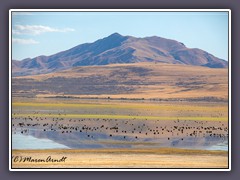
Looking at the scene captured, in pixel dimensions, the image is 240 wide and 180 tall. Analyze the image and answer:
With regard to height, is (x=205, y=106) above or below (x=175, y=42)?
below

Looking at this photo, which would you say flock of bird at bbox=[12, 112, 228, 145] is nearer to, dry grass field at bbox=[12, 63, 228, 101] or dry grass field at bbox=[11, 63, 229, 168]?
dry grass field at bbox=[11, 63, 229, 168]

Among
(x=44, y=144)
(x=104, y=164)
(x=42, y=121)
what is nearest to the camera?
(x=104, y=164)

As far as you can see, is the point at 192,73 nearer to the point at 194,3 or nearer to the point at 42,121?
the point at 194,3

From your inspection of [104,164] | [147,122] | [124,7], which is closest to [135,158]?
[104,164]

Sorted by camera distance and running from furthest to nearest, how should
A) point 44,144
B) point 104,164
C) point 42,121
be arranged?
point 42,121
point 44,144
point 104,164

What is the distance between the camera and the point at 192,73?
61.8 feet

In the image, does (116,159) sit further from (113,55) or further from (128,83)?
(113,55)

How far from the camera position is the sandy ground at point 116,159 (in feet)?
54.4

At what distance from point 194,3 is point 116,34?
82.3 inches

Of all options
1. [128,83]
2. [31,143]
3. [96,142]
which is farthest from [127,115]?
[31,143]


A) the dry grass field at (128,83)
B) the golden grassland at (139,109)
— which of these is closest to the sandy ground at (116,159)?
the golden grassland at (139,109)

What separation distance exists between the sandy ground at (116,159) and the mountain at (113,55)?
76.8 inches

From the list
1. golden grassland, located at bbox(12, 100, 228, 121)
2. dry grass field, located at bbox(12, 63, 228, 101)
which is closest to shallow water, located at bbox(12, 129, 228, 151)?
golden grassland, located at bbox(12, 100, 228, 121)

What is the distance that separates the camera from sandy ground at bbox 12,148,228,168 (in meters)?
16.6
